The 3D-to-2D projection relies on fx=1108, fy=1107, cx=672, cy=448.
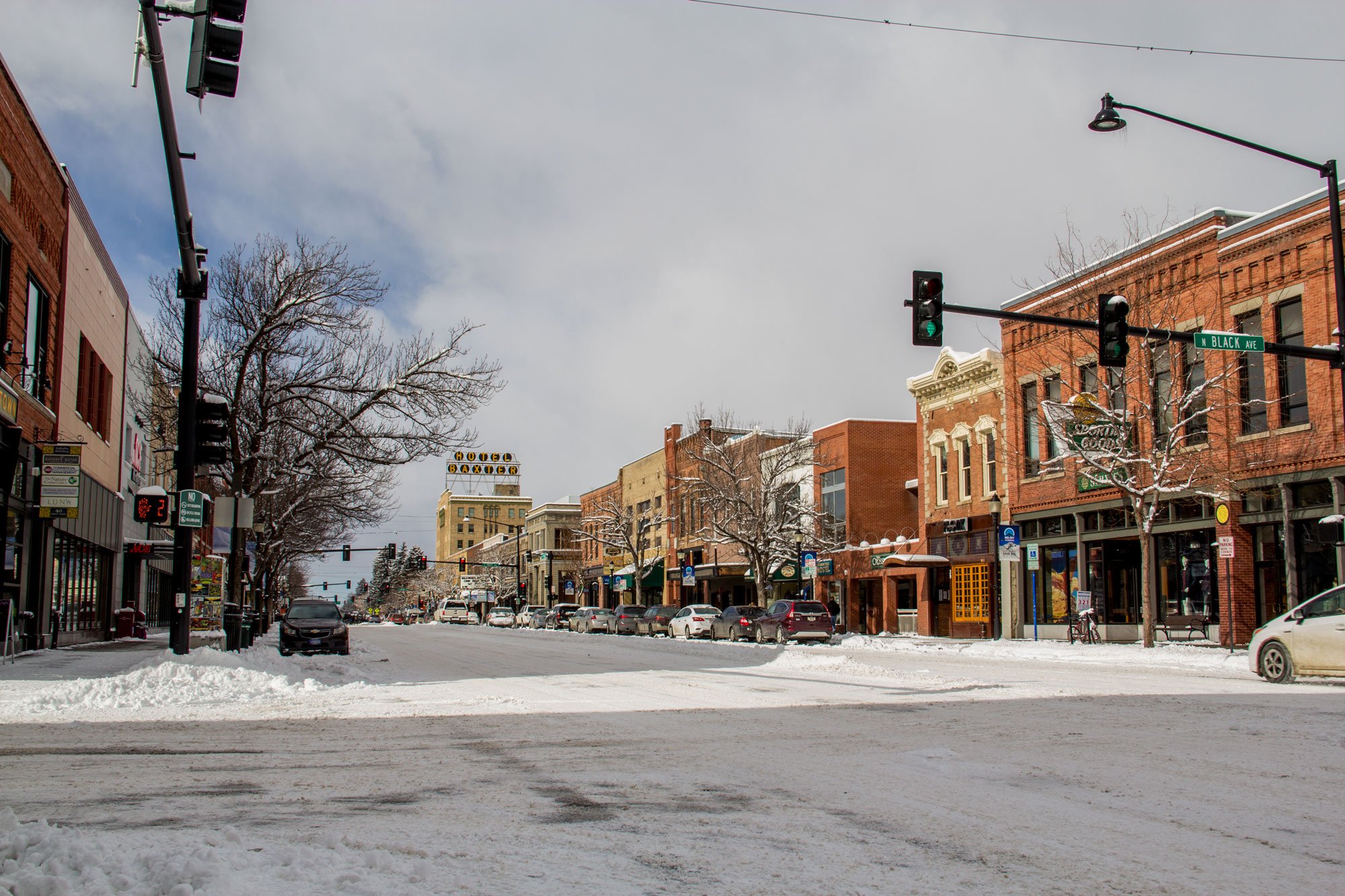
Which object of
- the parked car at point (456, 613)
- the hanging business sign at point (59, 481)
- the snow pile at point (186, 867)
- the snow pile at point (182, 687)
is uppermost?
the hanging business sign at point (59, 481)

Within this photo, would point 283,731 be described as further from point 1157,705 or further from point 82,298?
point 82,298

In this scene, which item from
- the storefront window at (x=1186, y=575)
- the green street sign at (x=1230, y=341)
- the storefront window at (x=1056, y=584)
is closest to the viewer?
the green street sign at (x=1230, y=341)

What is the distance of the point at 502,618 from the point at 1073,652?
56.7 meters

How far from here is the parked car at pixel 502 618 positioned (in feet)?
262

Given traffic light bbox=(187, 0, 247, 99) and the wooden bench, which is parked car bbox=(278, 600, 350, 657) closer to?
traffic light bbox=(187, 0, 247, 99)

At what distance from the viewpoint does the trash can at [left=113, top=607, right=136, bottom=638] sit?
35.3m

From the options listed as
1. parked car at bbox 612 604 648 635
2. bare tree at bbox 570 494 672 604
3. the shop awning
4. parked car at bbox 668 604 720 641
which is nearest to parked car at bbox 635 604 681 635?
parked car at bbox 612 604 648 635

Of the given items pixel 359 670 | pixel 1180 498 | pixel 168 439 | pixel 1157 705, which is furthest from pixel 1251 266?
pixel 168 439

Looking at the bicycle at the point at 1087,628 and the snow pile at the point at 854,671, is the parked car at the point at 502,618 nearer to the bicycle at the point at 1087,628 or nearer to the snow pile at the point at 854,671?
the bicycle at the point at 1087,628

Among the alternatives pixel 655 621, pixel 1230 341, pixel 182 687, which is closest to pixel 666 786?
pixel 182 687

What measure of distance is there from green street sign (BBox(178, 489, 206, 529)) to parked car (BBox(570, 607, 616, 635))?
38068 mm

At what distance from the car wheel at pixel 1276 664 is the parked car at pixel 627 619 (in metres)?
36.9

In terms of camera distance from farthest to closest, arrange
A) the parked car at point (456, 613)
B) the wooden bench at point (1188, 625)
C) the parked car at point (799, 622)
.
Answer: the parked car at point (456, 613)
the parked car at point (799, 622)
the wooden bench at point (1188, 625)

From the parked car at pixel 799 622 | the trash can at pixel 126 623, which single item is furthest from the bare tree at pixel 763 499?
→ the trash can at pixel 126 623
